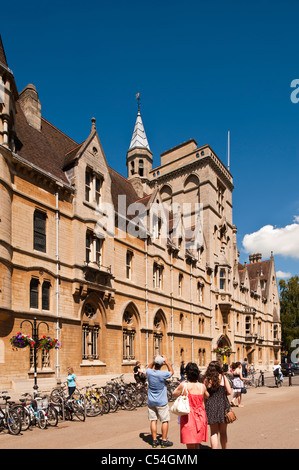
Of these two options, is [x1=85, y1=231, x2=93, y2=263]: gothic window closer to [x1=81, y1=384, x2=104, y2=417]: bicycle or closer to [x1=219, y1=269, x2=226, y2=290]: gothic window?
[x1=81, y1=384, x2=104, y2=417]: bicycle

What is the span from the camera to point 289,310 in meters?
67.8

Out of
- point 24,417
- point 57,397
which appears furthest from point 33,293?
point 24,417

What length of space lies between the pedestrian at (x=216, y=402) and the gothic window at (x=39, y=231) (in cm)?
1325

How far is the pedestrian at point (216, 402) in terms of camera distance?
7.23 meters

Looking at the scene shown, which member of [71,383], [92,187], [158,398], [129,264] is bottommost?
[71,383]

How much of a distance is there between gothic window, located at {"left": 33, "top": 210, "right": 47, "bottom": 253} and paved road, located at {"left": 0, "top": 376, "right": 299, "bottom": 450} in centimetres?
813

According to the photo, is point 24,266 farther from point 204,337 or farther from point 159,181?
point 159,181

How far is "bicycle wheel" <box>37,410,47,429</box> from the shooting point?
12305 millimetres

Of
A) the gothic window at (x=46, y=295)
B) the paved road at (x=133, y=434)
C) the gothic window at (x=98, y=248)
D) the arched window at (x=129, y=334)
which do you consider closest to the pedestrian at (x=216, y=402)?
the paved road at (x=133, y=434)

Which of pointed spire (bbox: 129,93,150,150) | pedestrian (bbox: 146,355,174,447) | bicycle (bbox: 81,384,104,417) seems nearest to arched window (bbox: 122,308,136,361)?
bicycle (bbox: 81,384,104,417)

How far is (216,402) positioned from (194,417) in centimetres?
57

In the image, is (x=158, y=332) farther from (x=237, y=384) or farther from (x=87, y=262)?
(x=237, y=384)

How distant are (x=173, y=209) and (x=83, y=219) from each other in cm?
2352

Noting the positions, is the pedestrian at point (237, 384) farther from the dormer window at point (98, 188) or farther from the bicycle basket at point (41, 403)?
the dormer window at point (98, 188)
